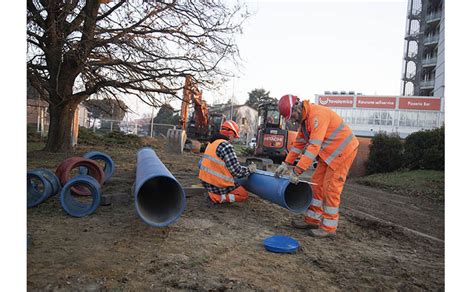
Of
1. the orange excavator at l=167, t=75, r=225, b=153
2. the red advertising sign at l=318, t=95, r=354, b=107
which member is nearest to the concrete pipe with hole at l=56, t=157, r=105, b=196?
the orange excavator at l=167, t=75, r=225, b=153

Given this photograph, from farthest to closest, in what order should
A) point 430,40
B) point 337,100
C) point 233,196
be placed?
point 337,100 < point 430,40 < point 233,196

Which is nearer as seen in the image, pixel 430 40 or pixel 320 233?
pixel 320 233

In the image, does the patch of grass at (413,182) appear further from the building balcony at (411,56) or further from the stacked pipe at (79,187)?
the building balcony at (411,56)

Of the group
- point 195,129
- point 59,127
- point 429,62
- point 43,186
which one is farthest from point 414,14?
point 43,186

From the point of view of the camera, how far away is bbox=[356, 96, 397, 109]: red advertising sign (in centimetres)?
4706

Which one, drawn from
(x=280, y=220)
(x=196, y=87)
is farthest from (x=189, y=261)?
(x=196, y=87)

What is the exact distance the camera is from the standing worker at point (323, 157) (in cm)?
435

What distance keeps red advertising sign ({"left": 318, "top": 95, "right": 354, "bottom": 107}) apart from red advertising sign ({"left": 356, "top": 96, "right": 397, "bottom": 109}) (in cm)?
112

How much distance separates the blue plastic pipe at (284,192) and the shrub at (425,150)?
29.2ft

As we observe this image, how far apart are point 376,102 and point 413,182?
40.9 metres

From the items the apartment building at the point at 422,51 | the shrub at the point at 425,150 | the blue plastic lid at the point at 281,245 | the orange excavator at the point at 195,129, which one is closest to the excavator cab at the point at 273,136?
the orange excavator at the point at 195,129

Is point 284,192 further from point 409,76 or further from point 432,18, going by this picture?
point 409,76

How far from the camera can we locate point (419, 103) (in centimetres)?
4400

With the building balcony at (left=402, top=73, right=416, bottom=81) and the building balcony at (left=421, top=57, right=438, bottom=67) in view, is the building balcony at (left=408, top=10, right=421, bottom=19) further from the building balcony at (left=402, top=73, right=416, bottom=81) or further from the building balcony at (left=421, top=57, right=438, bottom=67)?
the building balcony at (left=402, top=73, right=416, bottom=81)
